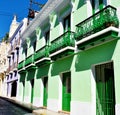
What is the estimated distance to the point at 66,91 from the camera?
10.5m

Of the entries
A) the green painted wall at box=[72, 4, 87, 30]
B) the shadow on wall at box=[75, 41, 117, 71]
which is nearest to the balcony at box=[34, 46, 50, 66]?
the green painted wall at box=[72, 4, 87, 30]

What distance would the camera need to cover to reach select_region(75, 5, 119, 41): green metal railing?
695 cm

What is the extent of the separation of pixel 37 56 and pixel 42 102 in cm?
336

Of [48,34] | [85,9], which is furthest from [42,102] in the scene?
[85,9]

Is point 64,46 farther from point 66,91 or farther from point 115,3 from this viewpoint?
point 115,3

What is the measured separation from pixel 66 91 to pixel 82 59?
2565 millimetres

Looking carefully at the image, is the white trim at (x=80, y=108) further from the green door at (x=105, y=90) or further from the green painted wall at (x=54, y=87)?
the green painted wall at (x=54, y=87)

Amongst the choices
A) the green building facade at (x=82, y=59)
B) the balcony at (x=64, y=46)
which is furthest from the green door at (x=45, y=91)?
the balcony at (x=64, y=46)

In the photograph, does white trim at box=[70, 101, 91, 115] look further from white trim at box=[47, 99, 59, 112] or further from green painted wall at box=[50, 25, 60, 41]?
green painted wall at box=[50, 25, 60, 41]

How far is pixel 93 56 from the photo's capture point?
8109 mm

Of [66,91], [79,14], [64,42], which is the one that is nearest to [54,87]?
[66,91]

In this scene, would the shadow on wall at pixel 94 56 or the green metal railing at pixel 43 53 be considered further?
the green metal railing at pixel 43 53

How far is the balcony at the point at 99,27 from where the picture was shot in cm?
685

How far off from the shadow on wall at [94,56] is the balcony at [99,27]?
46cm
